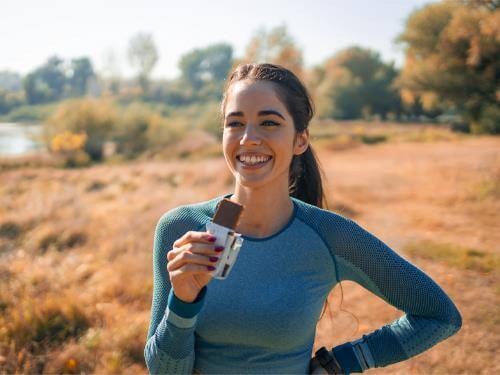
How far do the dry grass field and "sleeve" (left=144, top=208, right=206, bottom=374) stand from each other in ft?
4.39

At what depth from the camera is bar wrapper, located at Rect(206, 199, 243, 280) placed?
120 centimetres

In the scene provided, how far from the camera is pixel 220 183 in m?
11.6

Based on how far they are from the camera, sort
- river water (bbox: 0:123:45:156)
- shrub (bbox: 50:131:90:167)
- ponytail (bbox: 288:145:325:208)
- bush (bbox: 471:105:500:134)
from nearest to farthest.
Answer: ponytail (bbox: 288:145:325:208) → bush (bbox: 471:105:500:134) → shrub (bbox: 50:131:90:167) → river water (bbox: 0:123:45:156)

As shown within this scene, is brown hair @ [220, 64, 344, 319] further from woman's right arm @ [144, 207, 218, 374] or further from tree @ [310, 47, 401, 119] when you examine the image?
tree @ [310, 47, 401, 119]

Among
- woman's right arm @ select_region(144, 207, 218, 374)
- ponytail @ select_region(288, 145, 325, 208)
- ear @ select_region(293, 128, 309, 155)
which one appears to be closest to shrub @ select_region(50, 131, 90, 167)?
ponytail @ select_region(288, 145, 325, 208)

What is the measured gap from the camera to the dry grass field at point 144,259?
379 cm

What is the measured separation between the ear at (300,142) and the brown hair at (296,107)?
2cm

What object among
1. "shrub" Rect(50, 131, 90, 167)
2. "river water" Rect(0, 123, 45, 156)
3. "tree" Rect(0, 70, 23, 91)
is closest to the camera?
"shrub" Rect(50, 131, 90, 167)

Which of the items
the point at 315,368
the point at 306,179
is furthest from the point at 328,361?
the point at 306,179

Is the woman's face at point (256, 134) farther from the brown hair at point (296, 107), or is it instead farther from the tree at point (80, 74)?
the tree at point (80, 74)

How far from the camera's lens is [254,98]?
1.71 m

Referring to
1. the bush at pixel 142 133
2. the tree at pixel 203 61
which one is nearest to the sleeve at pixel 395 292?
the bush at pixel 142 133

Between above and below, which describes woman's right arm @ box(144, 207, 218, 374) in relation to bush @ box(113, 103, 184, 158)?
above

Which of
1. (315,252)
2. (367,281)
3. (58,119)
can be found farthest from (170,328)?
(58,119)
